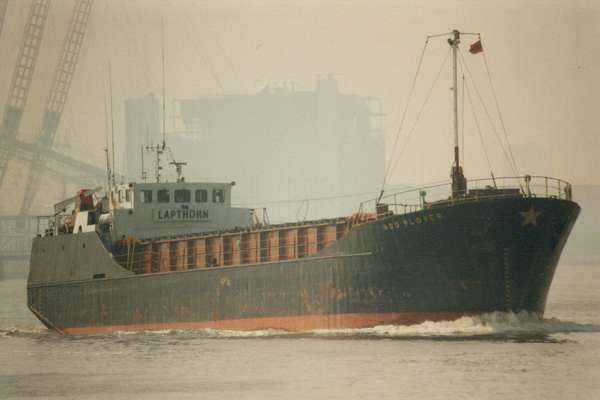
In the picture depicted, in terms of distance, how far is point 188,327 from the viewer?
47188mm

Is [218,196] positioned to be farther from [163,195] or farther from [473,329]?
[473,329]

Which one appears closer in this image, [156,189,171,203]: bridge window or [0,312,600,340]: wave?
[0,312,600,340]: wave

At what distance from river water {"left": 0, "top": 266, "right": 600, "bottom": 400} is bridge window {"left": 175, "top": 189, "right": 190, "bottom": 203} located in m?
6.72

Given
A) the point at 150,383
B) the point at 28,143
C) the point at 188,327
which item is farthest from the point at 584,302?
the point at 28,143

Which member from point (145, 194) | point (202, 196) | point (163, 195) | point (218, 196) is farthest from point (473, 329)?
point (145, 194)

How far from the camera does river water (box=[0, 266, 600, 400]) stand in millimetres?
31984

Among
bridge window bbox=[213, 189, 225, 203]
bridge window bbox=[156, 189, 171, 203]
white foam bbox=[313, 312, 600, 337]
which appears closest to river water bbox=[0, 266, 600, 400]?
white foam bbox=[313, 312, 600, 337]

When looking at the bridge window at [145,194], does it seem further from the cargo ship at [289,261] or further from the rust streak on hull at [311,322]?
the rust streak on hull at [311,322]

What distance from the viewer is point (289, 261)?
4347 cm

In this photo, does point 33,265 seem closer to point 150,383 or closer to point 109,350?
point 109,350

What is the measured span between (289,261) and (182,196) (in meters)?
9.15

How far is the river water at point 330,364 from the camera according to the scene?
1259 inches

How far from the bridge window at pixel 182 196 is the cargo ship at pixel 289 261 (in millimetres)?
50

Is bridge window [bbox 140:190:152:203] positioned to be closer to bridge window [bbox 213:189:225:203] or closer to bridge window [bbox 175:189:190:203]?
bridge window [bbox 175:189:190:203]
